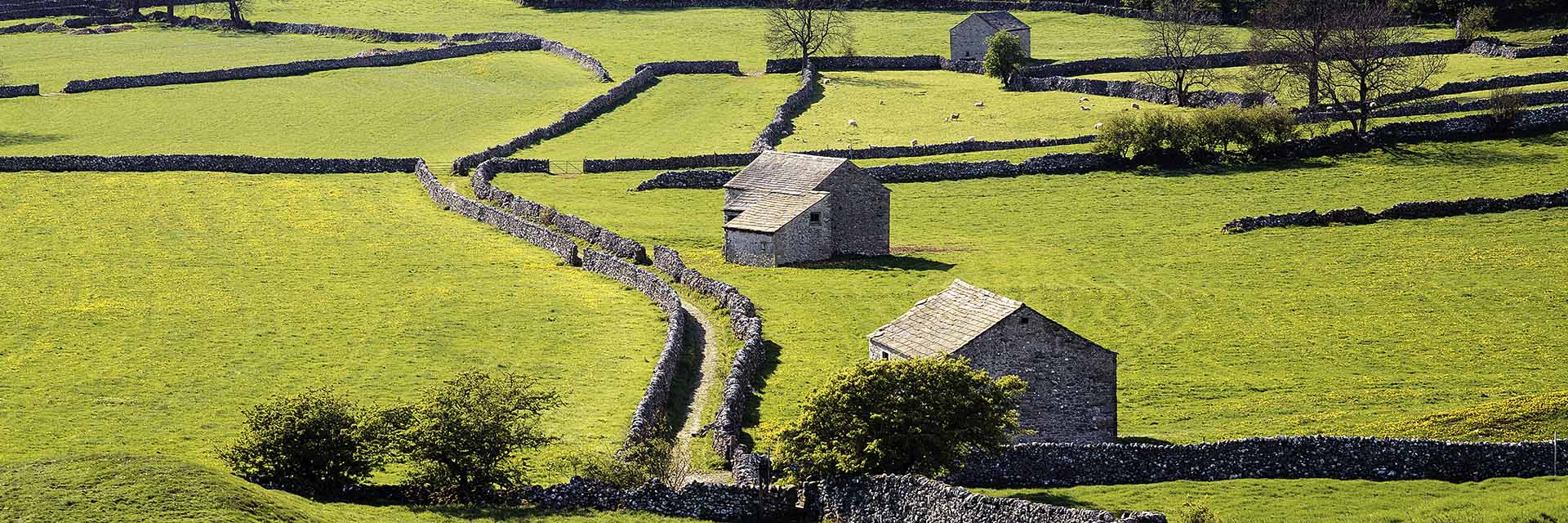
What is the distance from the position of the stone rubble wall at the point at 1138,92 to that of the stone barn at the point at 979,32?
32.9 feet

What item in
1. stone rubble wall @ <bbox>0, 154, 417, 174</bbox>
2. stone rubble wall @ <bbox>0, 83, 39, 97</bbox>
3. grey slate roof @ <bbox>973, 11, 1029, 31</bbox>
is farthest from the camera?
grey slate roof @ <bbox>973, 11, 1029, 31</bbox>

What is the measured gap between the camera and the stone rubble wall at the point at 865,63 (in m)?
118

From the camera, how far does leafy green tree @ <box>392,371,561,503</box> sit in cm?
3488

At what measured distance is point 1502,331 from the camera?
5159 centimetres

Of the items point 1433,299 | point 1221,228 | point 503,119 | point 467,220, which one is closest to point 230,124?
point 503,119

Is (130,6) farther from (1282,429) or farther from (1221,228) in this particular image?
(1282,429)

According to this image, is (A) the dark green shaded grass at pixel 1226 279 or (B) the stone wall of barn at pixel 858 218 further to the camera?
(B) the stone wall of barn at pixel 858 218

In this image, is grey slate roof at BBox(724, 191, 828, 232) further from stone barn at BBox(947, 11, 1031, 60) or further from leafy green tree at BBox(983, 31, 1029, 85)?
stone barn at BBox(947, 11, 1031, 60)

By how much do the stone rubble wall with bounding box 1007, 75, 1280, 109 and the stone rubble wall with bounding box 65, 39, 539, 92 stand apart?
40.3m

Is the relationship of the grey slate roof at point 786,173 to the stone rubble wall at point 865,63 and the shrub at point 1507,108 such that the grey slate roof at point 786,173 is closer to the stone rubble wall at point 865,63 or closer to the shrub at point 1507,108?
the shrub at point 1507,108

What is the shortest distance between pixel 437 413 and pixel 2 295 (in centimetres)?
2910

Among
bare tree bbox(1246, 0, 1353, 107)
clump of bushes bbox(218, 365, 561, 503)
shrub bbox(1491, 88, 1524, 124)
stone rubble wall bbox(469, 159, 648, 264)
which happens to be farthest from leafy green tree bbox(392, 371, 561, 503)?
bare tree bbox(1246, 0, 1353, 107)

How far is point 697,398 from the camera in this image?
46.3 m

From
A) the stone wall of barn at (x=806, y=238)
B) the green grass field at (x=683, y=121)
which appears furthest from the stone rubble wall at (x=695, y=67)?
the stone wall of barn at (x=806, y=238)
